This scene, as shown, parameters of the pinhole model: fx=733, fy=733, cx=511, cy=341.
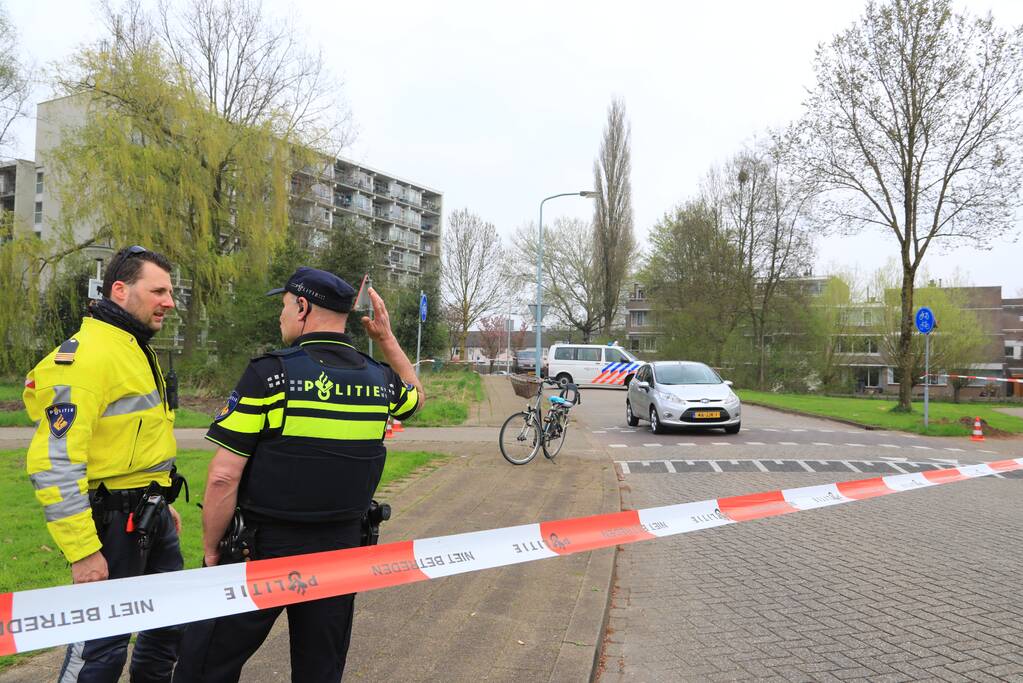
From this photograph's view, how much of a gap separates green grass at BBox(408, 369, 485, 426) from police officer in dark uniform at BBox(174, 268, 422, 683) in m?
8.72

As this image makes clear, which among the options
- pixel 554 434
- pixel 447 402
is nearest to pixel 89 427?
pixel 554 434

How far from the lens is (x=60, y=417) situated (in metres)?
2.41

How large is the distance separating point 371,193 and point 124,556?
82.9m

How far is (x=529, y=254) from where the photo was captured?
54.8 meters

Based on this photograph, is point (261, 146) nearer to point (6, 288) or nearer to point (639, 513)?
point (6, 288)

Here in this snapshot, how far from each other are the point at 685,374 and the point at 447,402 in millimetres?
6081

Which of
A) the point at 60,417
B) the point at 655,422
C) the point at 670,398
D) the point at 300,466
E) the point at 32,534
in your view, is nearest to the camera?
the point at 300,466

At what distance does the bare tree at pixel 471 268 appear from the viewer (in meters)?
55.5

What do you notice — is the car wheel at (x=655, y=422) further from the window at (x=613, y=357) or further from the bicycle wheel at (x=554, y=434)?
the window at (x=613, y=357)

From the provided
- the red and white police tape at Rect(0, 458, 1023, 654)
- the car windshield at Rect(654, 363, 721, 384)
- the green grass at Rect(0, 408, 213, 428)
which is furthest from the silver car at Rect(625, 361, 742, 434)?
the red and white police tape at Rect(0, 458, 1023, 654)

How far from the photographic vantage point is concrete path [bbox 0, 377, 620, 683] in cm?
340

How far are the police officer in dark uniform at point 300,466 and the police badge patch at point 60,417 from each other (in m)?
0.51

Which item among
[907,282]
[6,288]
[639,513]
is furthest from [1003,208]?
[6,288]

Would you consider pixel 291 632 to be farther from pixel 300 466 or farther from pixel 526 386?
pixel 526 386
